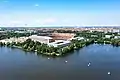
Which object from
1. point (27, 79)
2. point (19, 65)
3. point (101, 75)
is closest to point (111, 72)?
point (101, 75)

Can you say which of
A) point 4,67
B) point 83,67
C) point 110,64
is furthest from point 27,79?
point 110,64

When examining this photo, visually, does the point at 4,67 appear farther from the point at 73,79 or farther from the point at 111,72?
the point at 111,72

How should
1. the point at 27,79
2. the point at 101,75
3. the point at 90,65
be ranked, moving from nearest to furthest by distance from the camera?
1. the point at 27,79
2. the point at 101,75
3. the point at 90,65

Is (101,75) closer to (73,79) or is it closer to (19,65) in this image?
(73,79)

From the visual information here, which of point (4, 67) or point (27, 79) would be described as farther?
point (4, 67)

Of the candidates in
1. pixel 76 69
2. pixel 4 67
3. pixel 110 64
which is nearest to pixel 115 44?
pixel 110 64

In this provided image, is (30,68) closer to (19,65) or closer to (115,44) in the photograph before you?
(19,65)

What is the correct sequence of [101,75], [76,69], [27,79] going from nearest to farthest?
[27,79] < [101,75] < [76,69]

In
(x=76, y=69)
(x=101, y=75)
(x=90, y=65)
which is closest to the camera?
(x=101, y=75)

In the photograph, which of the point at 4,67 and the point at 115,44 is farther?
the point at 115,44
